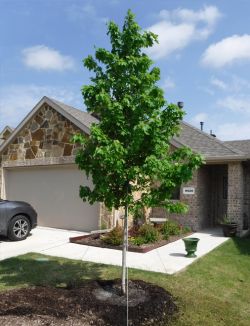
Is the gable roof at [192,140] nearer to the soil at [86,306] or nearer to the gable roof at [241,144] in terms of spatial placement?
the gable roof at [241,144]

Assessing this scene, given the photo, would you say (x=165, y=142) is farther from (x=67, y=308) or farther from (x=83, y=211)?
(x=83, y=211)

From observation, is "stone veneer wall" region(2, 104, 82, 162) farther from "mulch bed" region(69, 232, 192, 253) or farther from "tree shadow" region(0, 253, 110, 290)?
"tree shadow" region(0, 253, 110, 290)

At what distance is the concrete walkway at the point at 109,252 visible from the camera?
861 cm

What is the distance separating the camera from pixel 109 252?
9883mm

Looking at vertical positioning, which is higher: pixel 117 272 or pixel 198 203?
pixel 198 203

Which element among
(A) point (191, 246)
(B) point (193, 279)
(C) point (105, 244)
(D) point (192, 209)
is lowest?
(B) point (193, 279)

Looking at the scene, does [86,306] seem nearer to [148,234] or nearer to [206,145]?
[148,234]

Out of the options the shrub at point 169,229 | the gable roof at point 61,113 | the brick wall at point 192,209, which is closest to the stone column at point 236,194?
the brick wall at point 192,209

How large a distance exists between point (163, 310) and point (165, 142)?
2.66 metres

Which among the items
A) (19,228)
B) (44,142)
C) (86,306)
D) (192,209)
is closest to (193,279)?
(86,306)

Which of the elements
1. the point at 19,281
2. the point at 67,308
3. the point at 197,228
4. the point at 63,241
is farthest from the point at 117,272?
the point at 197,228

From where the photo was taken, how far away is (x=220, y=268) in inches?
333

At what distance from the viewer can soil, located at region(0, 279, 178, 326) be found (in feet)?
16.4

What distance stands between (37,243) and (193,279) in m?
5.52
